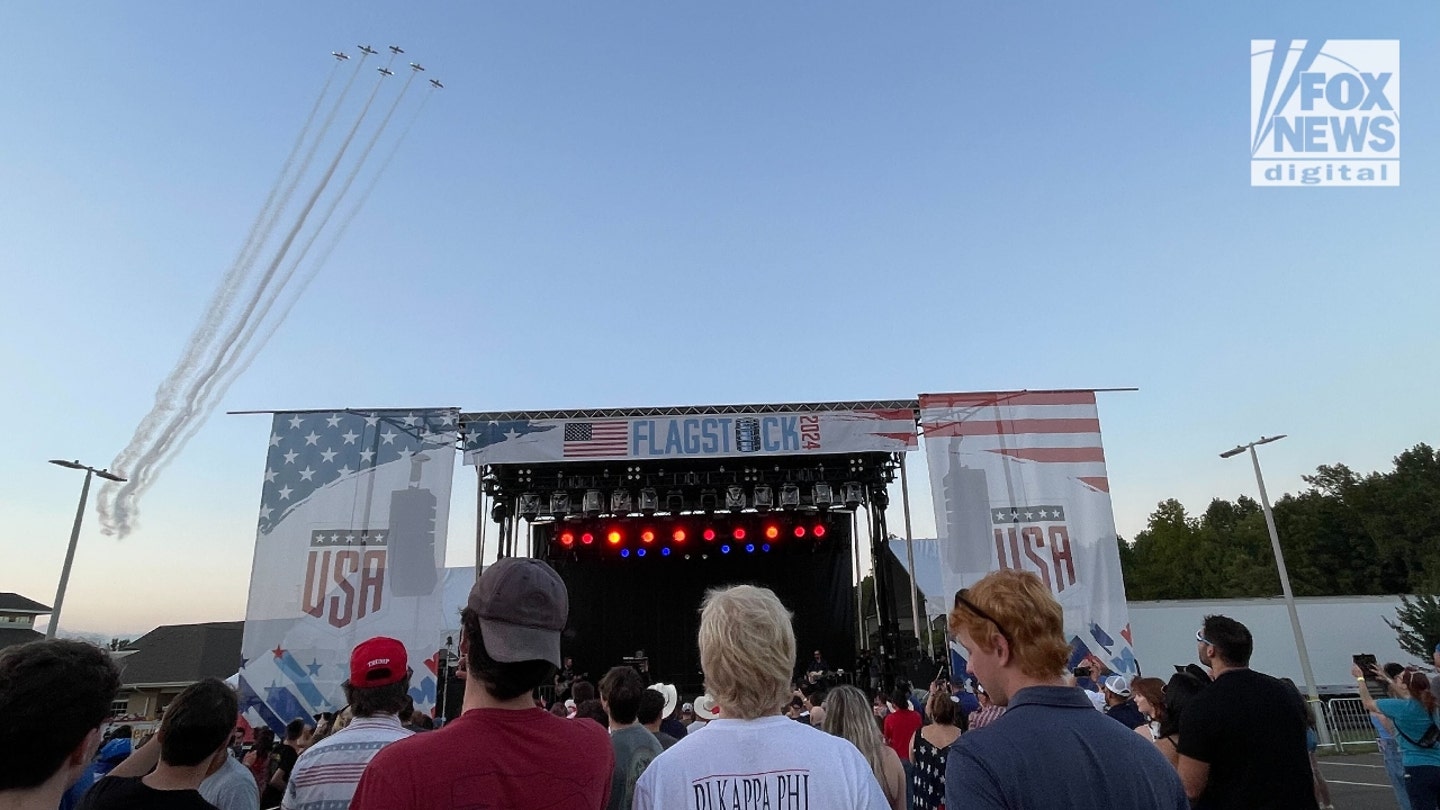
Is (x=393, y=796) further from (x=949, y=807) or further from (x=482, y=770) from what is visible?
(x=949, y=807)

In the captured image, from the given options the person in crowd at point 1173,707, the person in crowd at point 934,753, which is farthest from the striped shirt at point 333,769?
the person in crowd at point 1173,707

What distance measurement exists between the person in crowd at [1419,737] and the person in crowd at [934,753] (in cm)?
341

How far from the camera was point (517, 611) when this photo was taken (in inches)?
62.6

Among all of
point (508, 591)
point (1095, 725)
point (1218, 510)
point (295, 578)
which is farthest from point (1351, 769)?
point (1218, 510)

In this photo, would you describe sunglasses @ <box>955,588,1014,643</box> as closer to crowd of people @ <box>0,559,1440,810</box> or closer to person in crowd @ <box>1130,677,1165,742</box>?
crowd of people @ <box>0,559,1440,810</box>

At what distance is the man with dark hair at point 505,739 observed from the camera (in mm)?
1396

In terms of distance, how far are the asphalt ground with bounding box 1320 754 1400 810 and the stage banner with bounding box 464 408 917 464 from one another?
6.81m

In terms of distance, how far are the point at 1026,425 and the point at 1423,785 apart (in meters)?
7.69

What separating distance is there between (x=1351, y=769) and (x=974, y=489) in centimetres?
767

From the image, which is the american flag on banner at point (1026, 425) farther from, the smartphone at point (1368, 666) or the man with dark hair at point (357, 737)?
the man with dark hair at point (357, 737)

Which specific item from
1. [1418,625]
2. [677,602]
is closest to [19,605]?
[677,602]

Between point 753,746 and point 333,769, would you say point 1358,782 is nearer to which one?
point 753,746

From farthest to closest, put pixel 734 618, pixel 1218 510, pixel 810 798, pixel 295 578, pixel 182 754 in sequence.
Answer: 1. pixel 1218 510
2. pixel 295 578
3. pixel 182 754
4. pixel 734 618
5. pixel 810 798

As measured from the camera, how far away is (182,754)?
7.10ft
